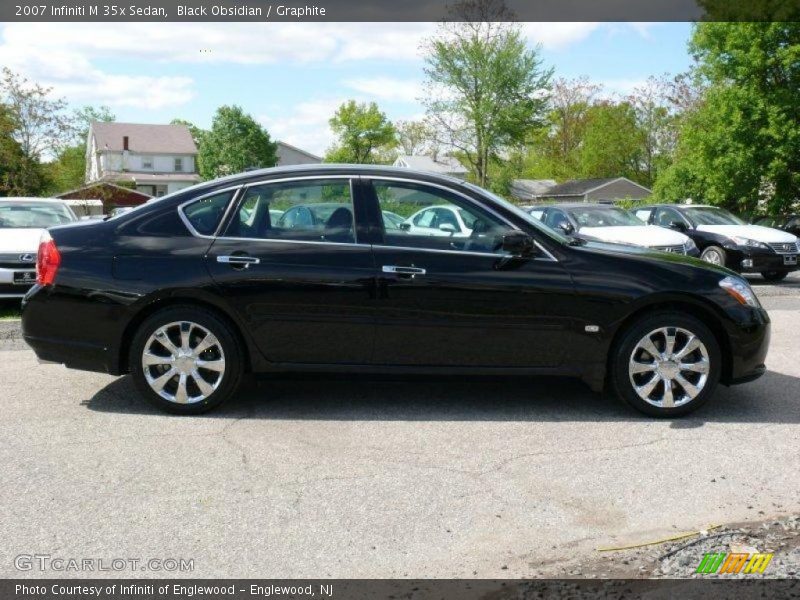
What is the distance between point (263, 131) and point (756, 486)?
93389mm

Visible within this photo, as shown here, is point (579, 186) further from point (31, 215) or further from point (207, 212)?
point (207, 212)

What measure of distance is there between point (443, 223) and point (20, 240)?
7.04m

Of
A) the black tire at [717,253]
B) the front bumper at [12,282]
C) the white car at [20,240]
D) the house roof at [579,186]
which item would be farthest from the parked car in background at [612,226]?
the house roof at [579,186]

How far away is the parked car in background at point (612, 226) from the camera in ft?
49.7

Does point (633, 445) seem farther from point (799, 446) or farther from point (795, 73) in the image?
point (795, 73)

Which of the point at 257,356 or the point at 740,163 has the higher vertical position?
the point at 740,163

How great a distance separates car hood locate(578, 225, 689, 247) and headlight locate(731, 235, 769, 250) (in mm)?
1932

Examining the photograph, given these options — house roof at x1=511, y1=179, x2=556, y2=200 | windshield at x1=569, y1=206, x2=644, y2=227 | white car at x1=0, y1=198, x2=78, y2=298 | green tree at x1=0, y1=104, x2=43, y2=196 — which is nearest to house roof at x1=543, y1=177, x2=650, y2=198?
house roof at x1=511, y1=179, x2=556, y2=200

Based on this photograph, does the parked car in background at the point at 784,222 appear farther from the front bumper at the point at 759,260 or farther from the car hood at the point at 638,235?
the car hood at the point at 638,235

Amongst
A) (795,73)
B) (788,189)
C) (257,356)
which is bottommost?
(257,356)

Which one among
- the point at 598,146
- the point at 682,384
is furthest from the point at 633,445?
the point at 598,146

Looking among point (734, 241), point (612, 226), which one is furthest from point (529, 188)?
point (612, 226)

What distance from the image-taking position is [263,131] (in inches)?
3718

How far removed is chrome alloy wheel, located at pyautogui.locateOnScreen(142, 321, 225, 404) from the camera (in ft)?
19.1
